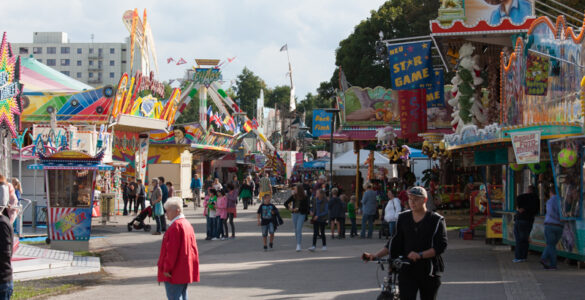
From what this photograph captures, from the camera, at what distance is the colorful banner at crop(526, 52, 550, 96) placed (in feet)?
49.3

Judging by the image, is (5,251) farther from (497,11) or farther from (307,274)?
(497,11)

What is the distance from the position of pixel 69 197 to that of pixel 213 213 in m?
4.52

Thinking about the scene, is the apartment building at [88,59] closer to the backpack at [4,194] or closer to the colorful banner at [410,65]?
the colorful banner at [410,65]

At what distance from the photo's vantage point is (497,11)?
19.5 metres

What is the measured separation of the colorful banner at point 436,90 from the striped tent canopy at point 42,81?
15933 millimetres

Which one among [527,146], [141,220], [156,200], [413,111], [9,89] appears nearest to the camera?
[527,146]

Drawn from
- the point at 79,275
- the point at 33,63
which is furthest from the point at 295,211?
the point at 33,63

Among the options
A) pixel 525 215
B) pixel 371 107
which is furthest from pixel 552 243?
pixel 371 107

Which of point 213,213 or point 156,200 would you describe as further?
point 156,200

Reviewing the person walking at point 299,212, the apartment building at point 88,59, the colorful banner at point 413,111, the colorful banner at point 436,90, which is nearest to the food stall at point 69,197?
the person walking at point 299,212

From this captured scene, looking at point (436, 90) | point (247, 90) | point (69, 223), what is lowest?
point (69, 223)

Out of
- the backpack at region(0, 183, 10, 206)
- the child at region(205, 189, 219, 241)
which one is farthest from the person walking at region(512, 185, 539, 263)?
the backpack at region(0, 183, 10, 206)

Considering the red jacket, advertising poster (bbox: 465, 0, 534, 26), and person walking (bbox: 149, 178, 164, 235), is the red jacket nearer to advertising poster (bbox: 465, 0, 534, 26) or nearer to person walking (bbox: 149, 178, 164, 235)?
advertising poster (bbox: 465, 0, 534, 26)

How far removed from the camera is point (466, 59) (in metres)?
20.5
